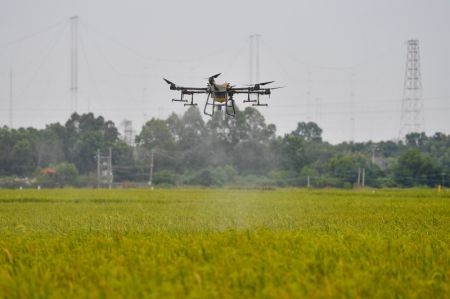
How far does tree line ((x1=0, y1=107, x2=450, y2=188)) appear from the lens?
88438 mm

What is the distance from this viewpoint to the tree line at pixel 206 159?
8844 cm

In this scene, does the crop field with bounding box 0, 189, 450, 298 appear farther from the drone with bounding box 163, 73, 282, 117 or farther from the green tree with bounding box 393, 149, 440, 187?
the green tree with bounding box 393, 149, 440, 187

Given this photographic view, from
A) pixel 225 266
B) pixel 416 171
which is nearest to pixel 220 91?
pixel 225 266

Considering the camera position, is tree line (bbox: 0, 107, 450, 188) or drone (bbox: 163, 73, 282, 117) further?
tree line (bbox: 0, 107, 450, 188)

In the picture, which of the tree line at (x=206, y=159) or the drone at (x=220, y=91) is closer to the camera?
the drone at (x=220, y=91)

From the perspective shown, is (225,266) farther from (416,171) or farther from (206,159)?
(206,159)

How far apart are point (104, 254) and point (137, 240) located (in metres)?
1.45

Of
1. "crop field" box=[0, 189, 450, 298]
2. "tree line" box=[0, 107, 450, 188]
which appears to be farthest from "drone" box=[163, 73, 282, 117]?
"tree line" box=[0, 107, 450, 188]

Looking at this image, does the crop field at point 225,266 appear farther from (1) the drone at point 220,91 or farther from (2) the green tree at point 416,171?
(2) the green tree at point 416,171

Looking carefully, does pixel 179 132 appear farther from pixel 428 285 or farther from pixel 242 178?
pixel 428 285

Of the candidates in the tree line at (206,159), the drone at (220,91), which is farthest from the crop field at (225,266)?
the tree line at (206,159)

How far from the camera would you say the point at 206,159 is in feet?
314

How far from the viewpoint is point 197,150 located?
316 feet

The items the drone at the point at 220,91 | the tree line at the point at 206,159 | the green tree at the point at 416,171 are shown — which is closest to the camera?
the drone at the point at 220,91
